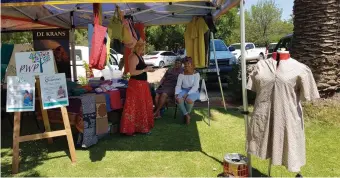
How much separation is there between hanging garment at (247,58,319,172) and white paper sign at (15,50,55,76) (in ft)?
8.90

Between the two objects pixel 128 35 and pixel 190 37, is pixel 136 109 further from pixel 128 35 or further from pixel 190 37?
pixel 190 37

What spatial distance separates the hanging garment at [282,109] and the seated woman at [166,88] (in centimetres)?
329

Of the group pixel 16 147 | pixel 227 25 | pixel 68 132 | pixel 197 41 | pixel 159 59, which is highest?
pixel 227 25

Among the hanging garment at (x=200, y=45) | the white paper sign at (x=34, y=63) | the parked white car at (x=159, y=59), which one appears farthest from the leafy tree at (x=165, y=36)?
the white paper sign at (x=34, y=63)

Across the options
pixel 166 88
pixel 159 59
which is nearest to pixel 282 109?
pixel 166 88

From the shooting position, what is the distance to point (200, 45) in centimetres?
658

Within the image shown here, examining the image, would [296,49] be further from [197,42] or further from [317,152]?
[317,152]

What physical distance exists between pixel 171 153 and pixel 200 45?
284 centimetres

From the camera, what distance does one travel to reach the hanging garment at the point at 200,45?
6516 mm

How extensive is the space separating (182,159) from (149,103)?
4.93 feet

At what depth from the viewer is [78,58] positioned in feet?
44.1

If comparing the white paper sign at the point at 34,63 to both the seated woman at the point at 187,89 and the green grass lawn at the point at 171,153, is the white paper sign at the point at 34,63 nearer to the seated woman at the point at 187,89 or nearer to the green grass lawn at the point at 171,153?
the green grass lawn at the point at 171,153

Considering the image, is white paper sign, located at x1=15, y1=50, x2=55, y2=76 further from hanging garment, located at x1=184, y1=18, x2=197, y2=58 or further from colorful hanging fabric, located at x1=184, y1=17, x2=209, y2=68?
hanging garment, located at x1=184, y1=18, x2=197, y2=58

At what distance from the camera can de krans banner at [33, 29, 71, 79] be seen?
6785mm
